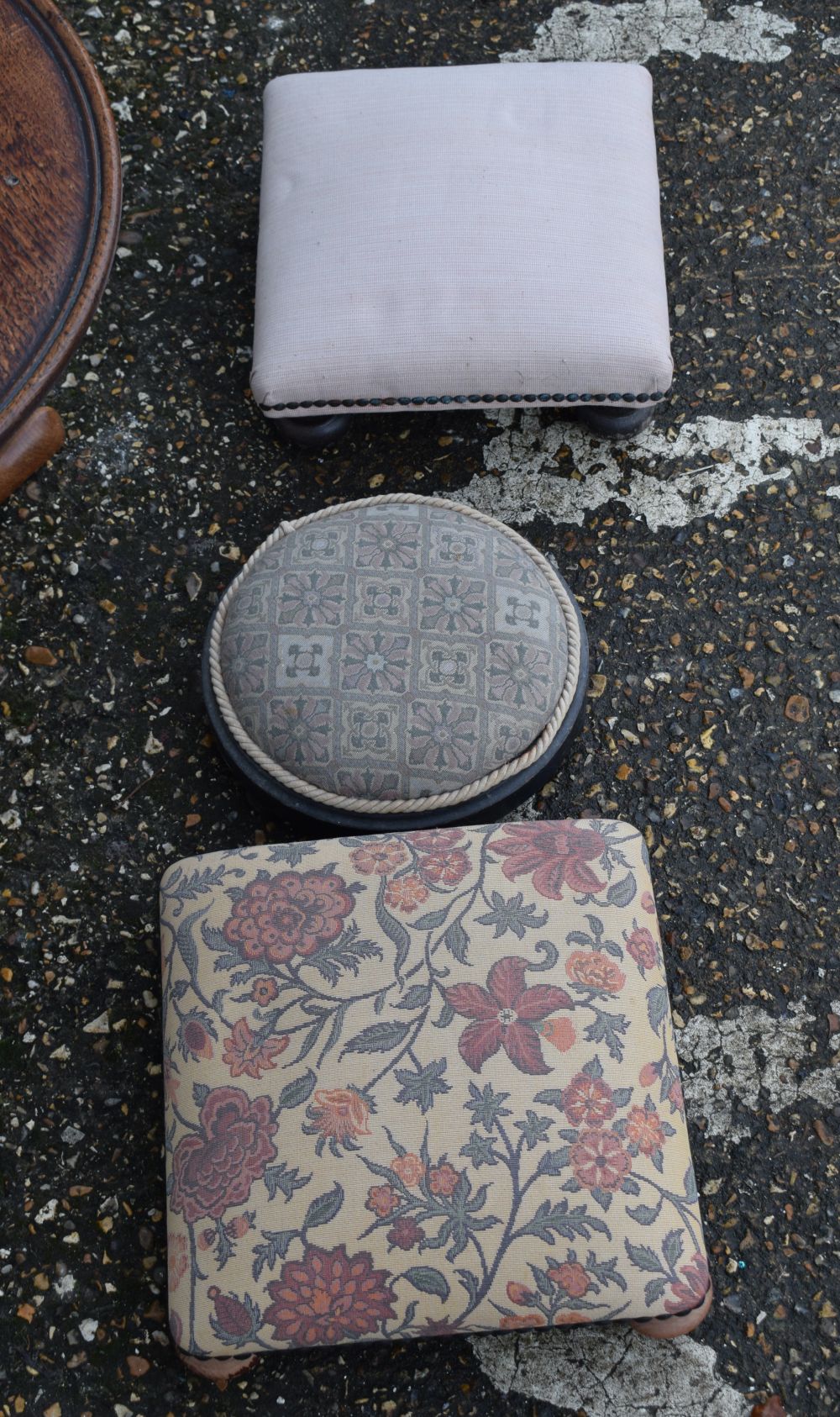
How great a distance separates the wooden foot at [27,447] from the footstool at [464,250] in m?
0.65

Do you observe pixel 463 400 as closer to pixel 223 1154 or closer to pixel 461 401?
pixel 461 401

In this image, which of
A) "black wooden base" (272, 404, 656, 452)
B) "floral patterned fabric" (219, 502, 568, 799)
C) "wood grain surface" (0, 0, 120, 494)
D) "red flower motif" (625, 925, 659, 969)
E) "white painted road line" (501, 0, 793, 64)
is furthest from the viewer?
"white painted road line" (501, 0, 793, 64)

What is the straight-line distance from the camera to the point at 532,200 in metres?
1.55

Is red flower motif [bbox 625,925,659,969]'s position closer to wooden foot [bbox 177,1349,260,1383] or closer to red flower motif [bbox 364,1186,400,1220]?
red flower motif [bbox 364,1186,400,1220]

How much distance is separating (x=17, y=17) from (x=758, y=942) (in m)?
1.36

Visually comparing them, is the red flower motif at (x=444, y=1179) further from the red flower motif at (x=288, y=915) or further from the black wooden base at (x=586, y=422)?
the black wooden base at (x=586, y=422)

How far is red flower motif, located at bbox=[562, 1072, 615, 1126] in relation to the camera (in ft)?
3.62

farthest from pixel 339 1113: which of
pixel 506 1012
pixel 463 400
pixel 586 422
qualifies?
pixel 586 422

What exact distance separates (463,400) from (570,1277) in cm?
108

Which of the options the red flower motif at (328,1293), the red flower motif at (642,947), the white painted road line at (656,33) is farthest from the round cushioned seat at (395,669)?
the white painted road line at (656,33)

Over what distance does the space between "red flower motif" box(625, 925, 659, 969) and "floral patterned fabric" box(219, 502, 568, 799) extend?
11.2 inches

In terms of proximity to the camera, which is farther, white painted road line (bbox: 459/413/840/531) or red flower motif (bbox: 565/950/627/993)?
white painted road line (bbox: 459/413/840/531)

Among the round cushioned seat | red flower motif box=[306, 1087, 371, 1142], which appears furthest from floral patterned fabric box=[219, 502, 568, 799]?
red flower motif box=[306, 1087, 371, 1142]

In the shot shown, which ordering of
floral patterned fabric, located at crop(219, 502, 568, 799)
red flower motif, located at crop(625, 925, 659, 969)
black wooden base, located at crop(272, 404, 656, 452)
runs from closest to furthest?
red flower motif, located at crop(625, 925, 659, 969)
floral patterned fabric, located at crop(219, 502, 568, 799)
black wooden base, located at crop(272, 404, 656, 452)
